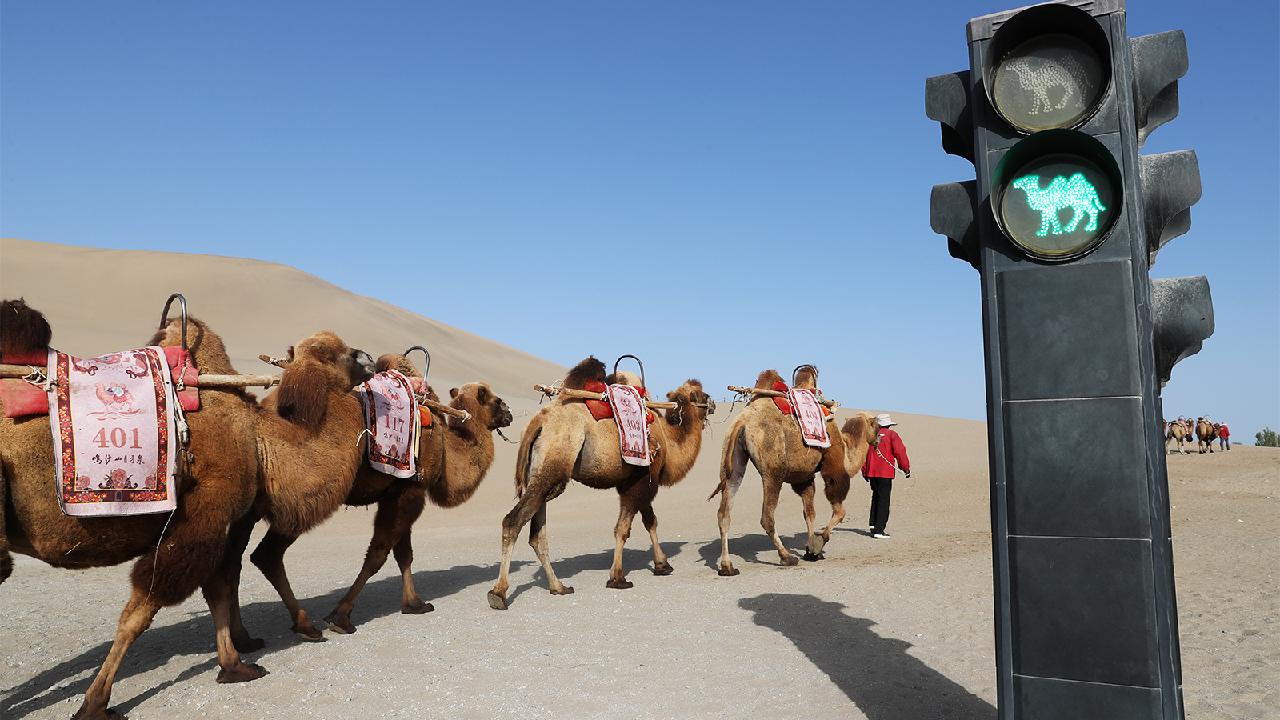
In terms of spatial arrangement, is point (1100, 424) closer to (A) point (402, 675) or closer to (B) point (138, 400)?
(A) point (402, 675)

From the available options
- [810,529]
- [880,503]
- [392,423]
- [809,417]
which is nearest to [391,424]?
[392,423]

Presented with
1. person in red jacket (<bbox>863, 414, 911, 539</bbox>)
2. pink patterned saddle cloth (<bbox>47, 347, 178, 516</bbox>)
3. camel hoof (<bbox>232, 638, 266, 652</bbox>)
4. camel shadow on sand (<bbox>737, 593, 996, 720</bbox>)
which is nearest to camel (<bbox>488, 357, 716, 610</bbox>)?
camel shadow on sand (<bbox>737, 593, 996, 720</bbox>)

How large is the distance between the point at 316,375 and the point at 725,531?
5.96 m

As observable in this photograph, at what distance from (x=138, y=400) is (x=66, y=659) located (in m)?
3.11

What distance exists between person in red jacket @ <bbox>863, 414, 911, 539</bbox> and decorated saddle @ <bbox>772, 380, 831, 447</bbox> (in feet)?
8.43

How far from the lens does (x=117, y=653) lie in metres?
5.27

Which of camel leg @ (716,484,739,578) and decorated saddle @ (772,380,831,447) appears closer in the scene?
camel leg @ (716,484,739,578)

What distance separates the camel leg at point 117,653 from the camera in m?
5.16

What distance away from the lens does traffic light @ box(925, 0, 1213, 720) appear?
11.7 feet

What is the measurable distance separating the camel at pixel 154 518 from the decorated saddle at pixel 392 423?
1.35 m

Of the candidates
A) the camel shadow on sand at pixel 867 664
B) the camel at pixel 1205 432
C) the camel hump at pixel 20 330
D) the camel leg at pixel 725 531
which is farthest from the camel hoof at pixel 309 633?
the camel at pixel 1205 432

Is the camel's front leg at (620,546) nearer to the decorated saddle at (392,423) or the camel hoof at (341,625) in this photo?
the decorated saddle at (392,423)

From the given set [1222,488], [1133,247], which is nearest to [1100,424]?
[1133,247]

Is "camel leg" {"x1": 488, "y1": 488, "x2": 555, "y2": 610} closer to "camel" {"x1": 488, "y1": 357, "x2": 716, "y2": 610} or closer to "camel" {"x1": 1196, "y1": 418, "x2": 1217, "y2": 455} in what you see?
"camel" {"x1": 488, "y1": 357, "x2": 716, "y2": 610}
